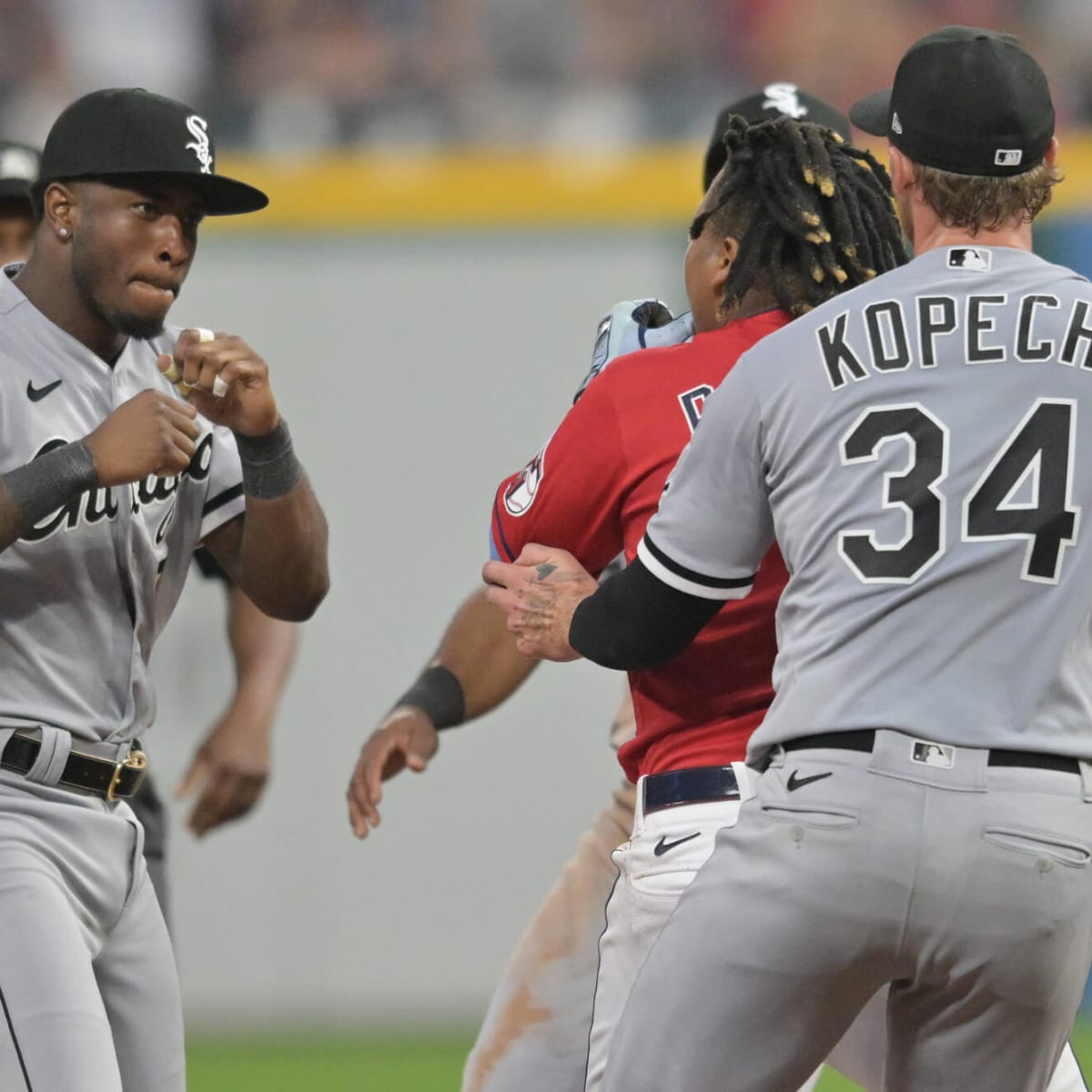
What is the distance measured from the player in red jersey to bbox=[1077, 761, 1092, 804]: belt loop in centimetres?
61

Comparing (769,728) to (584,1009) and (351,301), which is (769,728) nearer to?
(584,1009)

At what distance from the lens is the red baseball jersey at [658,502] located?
117 inches

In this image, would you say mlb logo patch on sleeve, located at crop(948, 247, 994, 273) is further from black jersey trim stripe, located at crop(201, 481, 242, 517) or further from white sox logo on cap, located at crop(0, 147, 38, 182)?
white sox logo on cap, located at crop(0, 147, 38, 182)

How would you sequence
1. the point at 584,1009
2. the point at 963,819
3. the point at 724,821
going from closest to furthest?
the point at 963,819 < the point at 724,821 < the point at 584,1009

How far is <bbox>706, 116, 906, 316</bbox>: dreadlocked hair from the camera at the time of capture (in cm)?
309

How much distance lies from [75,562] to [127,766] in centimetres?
38

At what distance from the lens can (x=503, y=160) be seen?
7703 mm

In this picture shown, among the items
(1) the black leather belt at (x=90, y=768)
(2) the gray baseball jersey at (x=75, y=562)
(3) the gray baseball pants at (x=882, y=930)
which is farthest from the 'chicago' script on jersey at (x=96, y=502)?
(3) the gray baseball pants at (x=882, y=930)

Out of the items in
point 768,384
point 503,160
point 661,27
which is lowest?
point 768,384

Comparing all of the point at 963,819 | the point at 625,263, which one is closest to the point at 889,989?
the point at 963,819

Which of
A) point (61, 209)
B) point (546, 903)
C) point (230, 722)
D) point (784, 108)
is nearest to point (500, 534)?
point (61, 209)

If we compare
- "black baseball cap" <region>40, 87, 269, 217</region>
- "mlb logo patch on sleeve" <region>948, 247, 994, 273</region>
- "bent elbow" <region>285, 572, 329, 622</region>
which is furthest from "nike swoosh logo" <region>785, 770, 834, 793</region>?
"black baseball cap" <region>40, 87, 269, 217</region>

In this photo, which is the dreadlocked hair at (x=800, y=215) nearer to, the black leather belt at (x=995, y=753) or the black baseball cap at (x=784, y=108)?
the black leather belt at (x=995, y=753)

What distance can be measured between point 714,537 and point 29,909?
132cm
